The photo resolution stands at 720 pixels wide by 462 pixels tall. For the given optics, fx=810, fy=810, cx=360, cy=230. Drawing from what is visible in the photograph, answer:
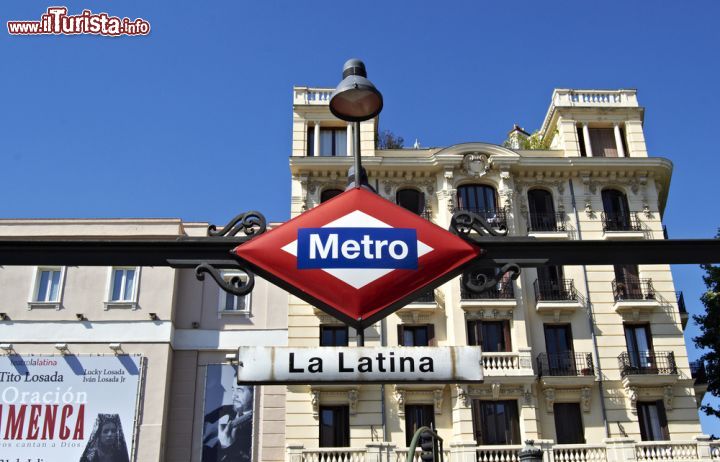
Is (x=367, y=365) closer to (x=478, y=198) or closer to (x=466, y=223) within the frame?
(x=466, y=223)

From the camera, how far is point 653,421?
31547 mm

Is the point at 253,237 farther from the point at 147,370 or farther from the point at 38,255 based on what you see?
the point at 147,370

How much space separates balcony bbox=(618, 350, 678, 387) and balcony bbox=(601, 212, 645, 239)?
17.0 feet

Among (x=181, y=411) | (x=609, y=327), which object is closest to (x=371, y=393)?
(x=181, y=411)

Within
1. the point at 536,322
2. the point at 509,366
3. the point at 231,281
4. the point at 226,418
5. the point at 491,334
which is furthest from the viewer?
the point at 536,322

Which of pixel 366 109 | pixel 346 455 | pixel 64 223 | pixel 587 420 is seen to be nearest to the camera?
pixel 366 109

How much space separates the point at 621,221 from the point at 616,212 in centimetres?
56

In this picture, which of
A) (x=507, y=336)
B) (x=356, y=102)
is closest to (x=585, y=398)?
(x=507, y=336)

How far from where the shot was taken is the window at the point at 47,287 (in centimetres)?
3266

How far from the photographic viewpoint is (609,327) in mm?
32906

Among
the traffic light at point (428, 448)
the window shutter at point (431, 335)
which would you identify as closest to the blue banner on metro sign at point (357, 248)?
the traffic light at point (428, 448)

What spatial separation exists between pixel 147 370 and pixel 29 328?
5.10m

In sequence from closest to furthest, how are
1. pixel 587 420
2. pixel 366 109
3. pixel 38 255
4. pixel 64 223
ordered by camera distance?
1. pixel 38 255
2. pixel 366 109
3. pixel 587 420
4. pixel 64 223

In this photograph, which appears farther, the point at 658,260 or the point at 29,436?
the point at 29,436
